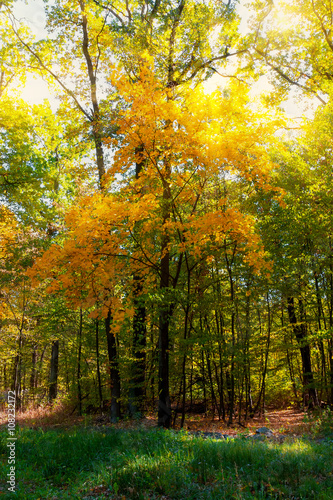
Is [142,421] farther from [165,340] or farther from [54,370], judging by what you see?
[54,370]

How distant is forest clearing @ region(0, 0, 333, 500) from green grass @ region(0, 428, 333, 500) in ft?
0.10

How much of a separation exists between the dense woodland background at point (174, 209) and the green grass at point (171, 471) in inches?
90.8

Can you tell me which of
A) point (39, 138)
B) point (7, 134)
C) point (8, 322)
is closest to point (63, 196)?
point (39, 138)

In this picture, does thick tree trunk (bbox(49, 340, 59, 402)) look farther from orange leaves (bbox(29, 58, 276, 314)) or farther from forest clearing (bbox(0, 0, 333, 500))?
orange leaves (bbox(29, 58, 276, 314))

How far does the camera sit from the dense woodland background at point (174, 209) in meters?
6.66

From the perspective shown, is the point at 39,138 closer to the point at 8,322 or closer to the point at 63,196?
the point at 63,196

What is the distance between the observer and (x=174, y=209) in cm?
782

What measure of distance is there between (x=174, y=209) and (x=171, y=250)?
58.5 inches

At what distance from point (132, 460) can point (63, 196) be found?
47.2 feet

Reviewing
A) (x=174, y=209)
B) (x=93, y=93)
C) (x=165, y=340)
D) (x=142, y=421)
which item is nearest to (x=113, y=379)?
(x=142, y=421)

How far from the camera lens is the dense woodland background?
6660mm

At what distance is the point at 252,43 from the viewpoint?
10398mm

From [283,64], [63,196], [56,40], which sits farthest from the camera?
[63,196]

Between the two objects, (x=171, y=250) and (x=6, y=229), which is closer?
(x=171, y=250)
